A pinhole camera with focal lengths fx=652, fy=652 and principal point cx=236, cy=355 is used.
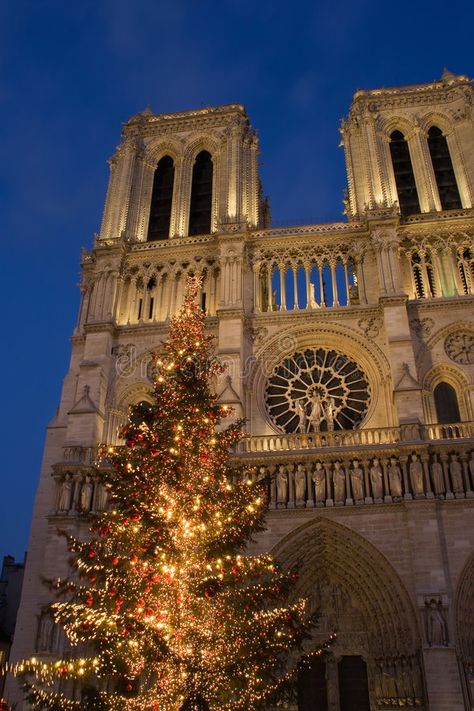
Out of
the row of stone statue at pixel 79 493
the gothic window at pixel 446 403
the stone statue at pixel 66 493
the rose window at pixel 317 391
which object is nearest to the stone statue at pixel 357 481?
the rose window at pixel 317 391

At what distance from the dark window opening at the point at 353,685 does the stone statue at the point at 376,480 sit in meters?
3.75

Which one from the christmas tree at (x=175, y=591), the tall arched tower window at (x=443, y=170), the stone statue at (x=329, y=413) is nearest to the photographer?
the christmas tree at (x=175, y=591)

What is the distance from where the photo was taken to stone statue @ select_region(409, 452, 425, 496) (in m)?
15.2

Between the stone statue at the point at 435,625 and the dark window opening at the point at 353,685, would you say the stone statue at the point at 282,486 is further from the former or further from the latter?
the stone statue at the point at 435,625

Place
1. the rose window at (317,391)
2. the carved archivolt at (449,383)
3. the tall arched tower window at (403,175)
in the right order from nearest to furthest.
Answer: the carved archivolt at (449,383)
the rose window at (317,391)
the tall arched tower window at (403,175)

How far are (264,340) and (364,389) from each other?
3246 millimetres

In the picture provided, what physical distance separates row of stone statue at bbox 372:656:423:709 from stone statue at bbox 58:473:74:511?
8396mm

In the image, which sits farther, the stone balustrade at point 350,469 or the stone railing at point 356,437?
the stone railing at point 356,437

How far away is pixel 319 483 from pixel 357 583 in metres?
2.47

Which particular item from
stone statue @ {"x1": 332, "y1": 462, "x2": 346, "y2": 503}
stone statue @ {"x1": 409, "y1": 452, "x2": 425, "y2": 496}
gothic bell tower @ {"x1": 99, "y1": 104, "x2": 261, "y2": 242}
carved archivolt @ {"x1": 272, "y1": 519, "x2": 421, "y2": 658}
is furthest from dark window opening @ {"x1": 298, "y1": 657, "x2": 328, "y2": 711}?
gothic bell tower @ {"x1": 99, "y1": 104, "x2": 261, "y2": 242}

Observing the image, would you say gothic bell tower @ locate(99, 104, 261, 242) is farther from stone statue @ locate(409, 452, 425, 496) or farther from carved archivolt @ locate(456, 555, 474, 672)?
carved archivolt @ locate(456, 555, 474, 672)

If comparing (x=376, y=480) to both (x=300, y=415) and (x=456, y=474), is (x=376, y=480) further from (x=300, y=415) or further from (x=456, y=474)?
(x=300, y=415)

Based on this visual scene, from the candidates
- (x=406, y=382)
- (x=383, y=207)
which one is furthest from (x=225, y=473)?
(x=383, y=207)

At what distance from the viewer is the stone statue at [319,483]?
15789mm
